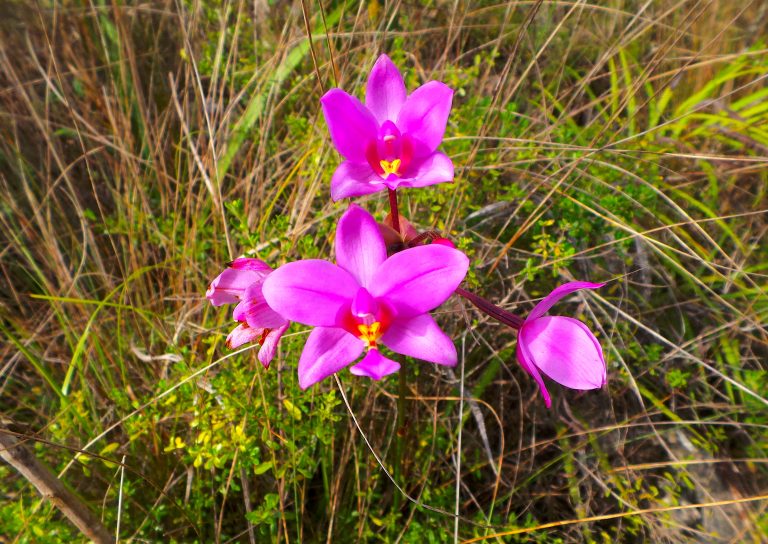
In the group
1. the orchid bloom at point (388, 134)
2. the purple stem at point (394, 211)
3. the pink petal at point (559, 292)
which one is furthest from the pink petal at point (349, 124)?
the pink petal at point (559, 292)

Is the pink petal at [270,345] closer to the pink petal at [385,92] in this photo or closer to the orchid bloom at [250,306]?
the orchid bloom at [250,306]

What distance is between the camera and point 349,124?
130 centimetres

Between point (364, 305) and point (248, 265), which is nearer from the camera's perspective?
point (364, 305)

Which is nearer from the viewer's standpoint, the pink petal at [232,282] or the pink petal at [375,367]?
the pink petal at [375,367]

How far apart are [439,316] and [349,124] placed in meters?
1.08

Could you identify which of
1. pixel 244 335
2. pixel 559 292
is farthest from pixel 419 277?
pixel 244 335

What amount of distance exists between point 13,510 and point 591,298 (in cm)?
215

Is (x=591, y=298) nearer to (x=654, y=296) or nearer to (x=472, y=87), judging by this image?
(x=654, y=296)

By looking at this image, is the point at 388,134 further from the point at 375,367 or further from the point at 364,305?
the point at 375,367

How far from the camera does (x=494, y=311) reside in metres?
1.27

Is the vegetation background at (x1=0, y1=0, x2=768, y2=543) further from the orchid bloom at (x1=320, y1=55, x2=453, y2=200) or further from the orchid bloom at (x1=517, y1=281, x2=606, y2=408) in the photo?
the orchid bloom at (x1=517, y1=281, x2=606, y2=408)

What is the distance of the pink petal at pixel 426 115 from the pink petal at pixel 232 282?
0.50 meters

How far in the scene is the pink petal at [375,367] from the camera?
3.59 feet

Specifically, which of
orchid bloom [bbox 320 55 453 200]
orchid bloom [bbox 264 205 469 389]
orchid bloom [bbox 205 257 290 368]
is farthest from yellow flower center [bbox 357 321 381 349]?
orchid bloom [bbox 320 55 453 200]
